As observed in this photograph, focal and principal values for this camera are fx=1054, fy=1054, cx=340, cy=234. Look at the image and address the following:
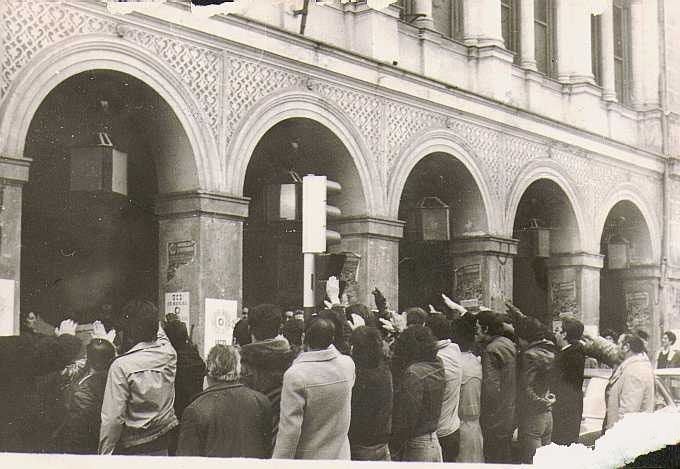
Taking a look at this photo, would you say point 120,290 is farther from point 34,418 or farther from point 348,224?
point 348,224

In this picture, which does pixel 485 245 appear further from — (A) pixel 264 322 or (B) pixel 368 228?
(A) pixel 264 322

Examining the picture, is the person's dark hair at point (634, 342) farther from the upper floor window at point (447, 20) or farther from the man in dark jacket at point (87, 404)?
the man in dark jacket at point (87, 404)

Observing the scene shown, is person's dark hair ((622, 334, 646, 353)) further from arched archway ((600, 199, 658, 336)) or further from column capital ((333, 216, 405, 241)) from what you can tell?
column capital ((333, 216, 405, 241))

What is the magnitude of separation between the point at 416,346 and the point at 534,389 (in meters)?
0.57

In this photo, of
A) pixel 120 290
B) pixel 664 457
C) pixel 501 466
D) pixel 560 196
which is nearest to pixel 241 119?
pixel 120 290

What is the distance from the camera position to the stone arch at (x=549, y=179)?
17.4 ft

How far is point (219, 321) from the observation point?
16.2 feet

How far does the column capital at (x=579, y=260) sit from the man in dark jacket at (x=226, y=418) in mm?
1767

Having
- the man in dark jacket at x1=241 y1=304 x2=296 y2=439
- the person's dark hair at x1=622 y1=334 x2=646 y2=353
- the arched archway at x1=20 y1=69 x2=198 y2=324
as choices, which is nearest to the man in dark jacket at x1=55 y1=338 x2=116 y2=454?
the arched archway at x1=20 y1=69 x2=198 y2=324

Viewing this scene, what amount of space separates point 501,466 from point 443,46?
225 cm

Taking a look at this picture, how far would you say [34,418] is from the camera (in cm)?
456

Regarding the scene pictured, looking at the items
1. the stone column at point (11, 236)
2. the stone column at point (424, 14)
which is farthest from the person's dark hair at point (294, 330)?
the stone column at point (424, 14)

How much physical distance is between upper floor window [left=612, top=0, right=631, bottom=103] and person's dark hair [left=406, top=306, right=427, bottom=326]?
4.75ft

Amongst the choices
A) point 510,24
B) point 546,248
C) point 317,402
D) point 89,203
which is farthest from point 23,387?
point 510,24
